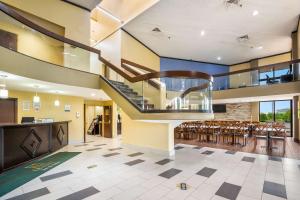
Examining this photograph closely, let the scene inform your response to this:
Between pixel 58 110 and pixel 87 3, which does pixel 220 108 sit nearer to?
pixel 58 110

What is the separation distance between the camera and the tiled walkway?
2967 millimetres

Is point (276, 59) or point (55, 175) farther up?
point (276, 59)

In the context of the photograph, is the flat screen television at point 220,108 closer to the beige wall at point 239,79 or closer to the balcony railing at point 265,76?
the balcony railing at point 265,76

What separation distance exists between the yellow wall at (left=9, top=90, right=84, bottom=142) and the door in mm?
158

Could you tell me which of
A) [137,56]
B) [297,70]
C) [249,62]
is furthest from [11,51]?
[249,62]

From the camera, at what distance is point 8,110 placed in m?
6.38

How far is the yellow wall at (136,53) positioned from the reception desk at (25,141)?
4.66 m

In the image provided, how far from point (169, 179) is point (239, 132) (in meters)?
5.03

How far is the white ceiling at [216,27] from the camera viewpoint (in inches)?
253

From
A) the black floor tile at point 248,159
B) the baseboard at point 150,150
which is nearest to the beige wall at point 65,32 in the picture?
the baseboard at point 150,150

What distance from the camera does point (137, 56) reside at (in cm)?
939

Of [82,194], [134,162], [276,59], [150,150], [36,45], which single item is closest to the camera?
[82,194]

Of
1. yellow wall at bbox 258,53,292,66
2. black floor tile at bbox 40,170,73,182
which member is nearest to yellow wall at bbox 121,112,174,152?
black floor tile at bbox 40,170,73,182

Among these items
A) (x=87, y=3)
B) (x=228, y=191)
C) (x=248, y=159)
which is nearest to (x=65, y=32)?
(x=87, y=3)
